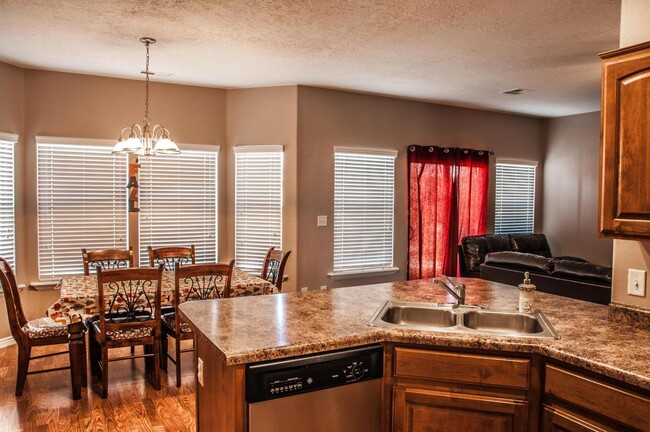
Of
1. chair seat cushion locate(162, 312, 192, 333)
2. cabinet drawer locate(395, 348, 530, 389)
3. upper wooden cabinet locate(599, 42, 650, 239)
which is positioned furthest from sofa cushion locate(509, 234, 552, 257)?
cabinet drawer locate(395, 348, 530, 389)

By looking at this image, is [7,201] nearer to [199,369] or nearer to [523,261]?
[199,369]

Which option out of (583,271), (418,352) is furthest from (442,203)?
(418,352)

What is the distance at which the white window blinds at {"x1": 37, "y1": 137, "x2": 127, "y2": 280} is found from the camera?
529 centimetres

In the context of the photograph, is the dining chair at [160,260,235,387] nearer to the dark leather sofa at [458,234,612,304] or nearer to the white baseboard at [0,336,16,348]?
the white baseboard at [0,336,16,348]

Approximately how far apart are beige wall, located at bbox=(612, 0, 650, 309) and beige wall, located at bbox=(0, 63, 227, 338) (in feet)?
15.3

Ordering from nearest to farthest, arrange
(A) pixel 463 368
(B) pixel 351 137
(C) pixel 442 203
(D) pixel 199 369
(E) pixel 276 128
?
(A) pixel 463 368
(D) pixel 199 369
(E) pixel 276 128
(B) pixel 351 137
(C) pixel 442 203

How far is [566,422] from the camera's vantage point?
6.37 feet

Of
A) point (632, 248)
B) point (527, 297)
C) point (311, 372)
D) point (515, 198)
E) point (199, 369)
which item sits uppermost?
point (515, 198)

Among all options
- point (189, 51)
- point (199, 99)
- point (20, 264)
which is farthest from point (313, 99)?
point (20, 264)

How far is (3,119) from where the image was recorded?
4.93 metres

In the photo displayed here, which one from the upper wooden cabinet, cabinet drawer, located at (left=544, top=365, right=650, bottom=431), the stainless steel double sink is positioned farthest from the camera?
the stainless steel double sink

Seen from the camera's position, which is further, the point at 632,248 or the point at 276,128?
the point at 276,128

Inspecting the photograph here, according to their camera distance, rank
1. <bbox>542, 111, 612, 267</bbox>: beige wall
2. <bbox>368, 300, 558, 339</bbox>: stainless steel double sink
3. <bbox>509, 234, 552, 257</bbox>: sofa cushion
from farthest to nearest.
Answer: <bbox>542, 111, 612, 267</bbox>: beige wall, <bbox>509, 234, 552, 257</bbox>: sofa cushion, <bbox>368, 300, 558, 339</bbox>: stainless steel double sink

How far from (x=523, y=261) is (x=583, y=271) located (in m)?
0.68
